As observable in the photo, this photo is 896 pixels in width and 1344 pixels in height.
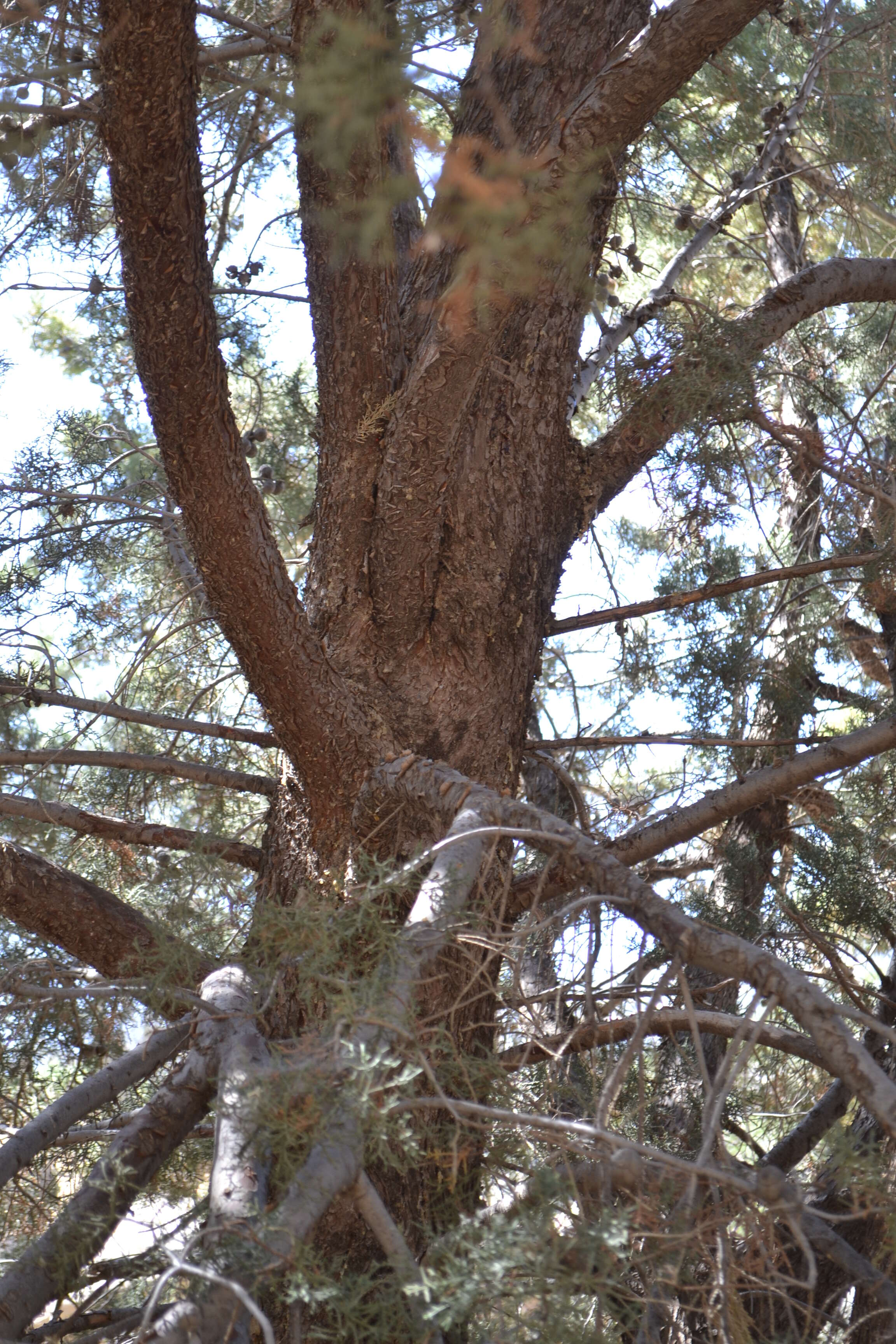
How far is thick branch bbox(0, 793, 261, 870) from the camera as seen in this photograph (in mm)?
2209

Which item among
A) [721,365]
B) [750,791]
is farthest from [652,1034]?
[721,365]

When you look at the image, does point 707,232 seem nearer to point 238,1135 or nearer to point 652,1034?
point 652,1034

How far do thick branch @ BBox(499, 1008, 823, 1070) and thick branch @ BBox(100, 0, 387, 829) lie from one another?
56 centimetres

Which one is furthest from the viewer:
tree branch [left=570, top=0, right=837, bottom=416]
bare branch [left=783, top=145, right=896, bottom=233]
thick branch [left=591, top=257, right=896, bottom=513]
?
bare branch [left=783, top=145, right=896, bottom=233]

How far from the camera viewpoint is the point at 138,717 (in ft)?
7.54

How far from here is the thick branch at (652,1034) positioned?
1483mm

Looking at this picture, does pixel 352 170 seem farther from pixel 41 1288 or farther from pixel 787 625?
pixel 787 625

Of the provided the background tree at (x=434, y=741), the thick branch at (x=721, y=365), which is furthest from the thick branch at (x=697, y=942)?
the thick branch at (x=721, y=365)

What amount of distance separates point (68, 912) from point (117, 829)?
247mm

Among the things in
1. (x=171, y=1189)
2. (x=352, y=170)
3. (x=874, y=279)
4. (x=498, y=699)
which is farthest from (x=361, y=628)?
(x=874, y=279)

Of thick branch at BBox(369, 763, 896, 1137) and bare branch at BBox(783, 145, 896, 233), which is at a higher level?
bare branch at BBox(783, 145, 896, 233)

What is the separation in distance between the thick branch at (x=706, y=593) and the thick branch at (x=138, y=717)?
66 centimetres

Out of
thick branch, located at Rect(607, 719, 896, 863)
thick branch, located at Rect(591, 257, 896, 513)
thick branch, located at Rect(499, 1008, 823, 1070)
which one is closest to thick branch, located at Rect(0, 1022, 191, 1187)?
thick branch, located at Rect(499, 1008, 823, 1070)

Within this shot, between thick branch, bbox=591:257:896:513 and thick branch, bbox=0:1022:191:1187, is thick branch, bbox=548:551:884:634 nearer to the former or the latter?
thick branch, bbox=591:257:896:513
